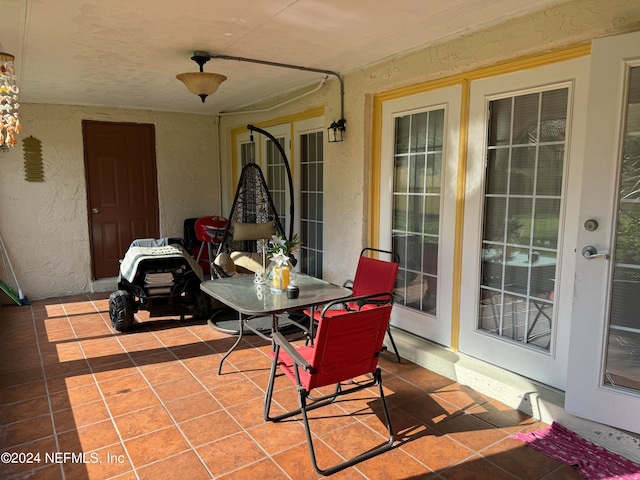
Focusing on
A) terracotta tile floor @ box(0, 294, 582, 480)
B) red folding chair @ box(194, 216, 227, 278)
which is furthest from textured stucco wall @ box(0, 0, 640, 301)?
terracotta tile floor @ box(0, 294, 582, 480)

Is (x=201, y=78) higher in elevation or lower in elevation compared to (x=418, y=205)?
higher

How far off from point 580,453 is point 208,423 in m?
2.09

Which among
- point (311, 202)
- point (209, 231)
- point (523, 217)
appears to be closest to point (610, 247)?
point (523, 217)

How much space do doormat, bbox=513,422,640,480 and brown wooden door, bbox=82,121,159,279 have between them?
5435 millimetres

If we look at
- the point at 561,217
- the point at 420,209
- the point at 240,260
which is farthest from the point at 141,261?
the point at 561,217

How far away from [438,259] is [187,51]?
257 cm

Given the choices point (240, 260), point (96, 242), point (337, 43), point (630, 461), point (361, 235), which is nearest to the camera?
point (630, 461)

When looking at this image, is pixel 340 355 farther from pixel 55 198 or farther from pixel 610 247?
pixel 55 198

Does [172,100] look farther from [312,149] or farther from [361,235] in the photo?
[361,235]

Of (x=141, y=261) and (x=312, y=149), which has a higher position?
(x=312, y=149)

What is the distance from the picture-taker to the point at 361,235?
412cm

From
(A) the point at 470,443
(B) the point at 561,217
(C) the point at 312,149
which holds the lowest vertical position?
(A) the point at 470,443

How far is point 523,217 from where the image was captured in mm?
2918

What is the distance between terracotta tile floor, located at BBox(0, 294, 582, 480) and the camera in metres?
2.28
